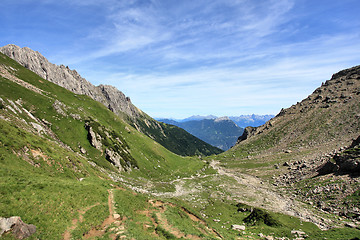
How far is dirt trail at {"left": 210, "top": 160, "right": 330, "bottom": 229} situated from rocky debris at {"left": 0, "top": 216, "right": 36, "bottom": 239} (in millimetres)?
64988

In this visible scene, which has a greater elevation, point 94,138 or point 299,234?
point 94,138

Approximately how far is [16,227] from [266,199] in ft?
277

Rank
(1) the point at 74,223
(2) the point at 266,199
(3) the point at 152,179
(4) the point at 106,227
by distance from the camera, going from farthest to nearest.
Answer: (3) the point at 152,179, (2) the point at 266,199, (4) the point at 106,227, (1) the point at 74,223

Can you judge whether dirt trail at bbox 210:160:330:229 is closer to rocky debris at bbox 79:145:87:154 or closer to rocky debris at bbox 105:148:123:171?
rocky debris at bbox 105:148:123:171

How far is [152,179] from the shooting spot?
305ft

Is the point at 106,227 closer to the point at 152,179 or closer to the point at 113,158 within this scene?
the point at 113,158

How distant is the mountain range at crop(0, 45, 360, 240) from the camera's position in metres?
26.4

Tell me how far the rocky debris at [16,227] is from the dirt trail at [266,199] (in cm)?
6499

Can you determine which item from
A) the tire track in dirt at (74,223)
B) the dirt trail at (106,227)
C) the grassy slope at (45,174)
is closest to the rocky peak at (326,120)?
the grassy slope at (45,174)

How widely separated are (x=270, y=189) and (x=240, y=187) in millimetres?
14957

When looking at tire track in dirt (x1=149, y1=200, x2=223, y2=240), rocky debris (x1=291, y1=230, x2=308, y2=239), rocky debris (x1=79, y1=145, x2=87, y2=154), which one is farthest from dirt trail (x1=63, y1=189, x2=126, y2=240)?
rocky debris (x1=79, y1=145, x2=87, y2=154)

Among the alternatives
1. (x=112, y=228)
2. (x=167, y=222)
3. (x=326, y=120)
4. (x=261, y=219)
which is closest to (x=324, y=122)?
(x=326, y=120)

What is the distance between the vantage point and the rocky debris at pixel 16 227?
1928cm

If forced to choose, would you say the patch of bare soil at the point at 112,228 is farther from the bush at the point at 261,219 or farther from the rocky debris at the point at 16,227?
the bush at the point at 261,219
